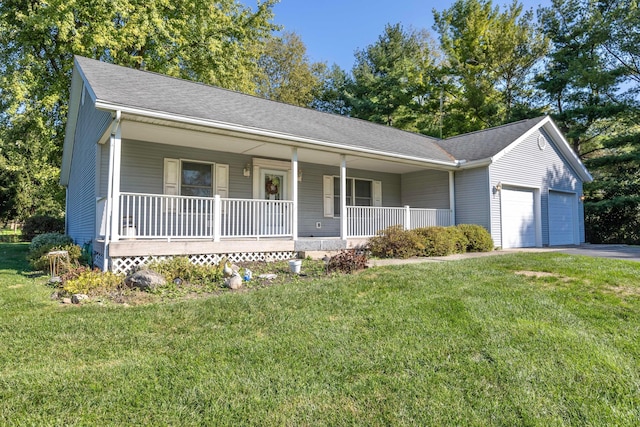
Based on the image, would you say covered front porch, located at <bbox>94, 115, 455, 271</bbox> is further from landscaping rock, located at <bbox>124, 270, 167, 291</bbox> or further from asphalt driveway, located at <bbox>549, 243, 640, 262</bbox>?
asphalt driveway, located at <bbox>549, 243, 640, 262</bbox>

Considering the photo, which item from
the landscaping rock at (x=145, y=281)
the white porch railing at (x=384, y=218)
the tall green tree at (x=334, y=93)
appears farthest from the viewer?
the tall green tree at (x=334, y=93)

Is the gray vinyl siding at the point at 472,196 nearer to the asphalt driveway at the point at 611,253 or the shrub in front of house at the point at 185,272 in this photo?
the asphalt driveway at the point at 611,253

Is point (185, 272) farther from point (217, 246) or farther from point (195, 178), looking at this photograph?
point (195, 178)

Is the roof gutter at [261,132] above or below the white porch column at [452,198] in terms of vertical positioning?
above

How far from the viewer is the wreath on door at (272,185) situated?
11.0m

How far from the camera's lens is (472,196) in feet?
39.5

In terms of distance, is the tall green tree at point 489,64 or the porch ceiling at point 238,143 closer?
the porch ceiling at point 238,143

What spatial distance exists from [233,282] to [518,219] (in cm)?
1054

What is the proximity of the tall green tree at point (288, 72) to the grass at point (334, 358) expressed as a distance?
23918 mm

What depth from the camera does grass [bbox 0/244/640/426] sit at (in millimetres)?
2490

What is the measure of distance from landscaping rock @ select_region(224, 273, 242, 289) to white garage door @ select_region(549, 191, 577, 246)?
1212 centimetres

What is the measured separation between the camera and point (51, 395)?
2.61 meters

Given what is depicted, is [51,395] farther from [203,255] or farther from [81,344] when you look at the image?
[203,255]

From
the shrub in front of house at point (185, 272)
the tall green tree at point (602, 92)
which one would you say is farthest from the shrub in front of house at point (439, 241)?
the tall green tree at point (602, 92)
